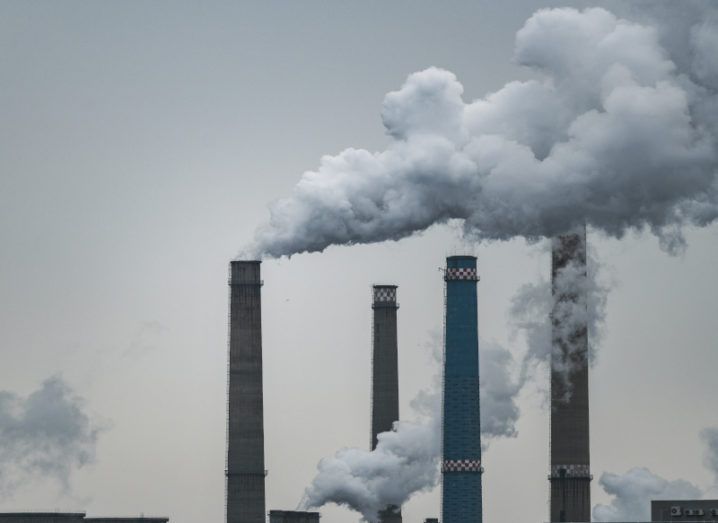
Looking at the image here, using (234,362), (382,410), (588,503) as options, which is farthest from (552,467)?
(234,362)

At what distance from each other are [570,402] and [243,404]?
20959mm

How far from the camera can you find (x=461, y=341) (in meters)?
115

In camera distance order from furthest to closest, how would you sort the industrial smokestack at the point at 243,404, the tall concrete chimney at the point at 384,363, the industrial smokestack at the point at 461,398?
1. the tall concrete chimney at the point at 384,363
2. the industrial smokestack at the point at 243,404
3. the industrial smokestack at the point at 461,398

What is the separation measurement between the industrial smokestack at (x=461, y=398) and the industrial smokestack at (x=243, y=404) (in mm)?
10930

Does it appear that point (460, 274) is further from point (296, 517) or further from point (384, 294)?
point (384, 294)

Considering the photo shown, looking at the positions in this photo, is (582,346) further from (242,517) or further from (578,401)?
(242,517)

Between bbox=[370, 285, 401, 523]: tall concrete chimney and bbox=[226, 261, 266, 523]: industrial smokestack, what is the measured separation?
18.0 m

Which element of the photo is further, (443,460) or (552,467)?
(552,467)

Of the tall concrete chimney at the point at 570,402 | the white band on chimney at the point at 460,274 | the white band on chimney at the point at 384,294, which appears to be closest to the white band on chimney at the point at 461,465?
the white band on chimney at the point at 460,274

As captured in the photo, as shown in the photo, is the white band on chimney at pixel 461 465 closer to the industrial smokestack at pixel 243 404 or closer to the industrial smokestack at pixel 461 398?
the industrial smokestack at pixel 461 398

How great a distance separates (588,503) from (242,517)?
840 inches

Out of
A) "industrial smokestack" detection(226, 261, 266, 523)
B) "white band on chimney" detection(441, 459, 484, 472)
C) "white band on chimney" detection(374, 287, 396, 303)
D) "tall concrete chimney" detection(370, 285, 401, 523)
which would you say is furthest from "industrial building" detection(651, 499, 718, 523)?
"white band on chimney" detection(374, 287, 396, 303)

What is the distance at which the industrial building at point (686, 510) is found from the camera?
324 ft

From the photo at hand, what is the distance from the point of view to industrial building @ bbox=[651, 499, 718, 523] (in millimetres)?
98812
